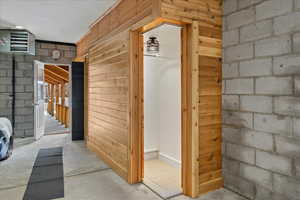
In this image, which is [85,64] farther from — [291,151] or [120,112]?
[291,151]

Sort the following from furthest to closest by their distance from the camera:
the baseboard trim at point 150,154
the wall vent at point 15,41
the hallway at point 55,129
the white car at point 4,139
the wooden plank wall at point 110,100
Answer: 1. the hallway at point 55,129
2. the wall vent at point 15,41
3. the baseboard trim at point 150,154
4. the white car at point 4,139
5. the wooden plank wall at point 110,100

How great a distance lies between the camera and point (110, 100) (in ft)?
11.1

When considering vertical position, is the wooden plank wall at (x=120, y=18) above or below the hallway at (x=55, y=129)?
above

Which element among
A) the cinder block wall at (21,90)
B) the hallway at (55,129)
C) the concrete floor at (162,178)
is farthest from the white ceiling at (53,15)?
the hallway at (55,129)

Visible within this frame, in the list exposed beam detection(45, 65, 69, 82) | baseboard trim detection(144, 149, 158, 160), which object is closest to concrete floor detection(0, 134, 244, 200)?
baseboard trim detection(144, 149, 158, 160)

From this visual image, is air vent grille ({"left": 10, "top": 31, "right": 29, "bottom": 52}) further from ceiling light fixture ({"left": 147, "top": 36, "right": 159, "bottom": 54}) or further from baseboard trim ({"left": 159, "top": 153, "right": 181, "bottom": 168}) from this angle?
baseboard trim ({"left": 159, "top": 153, "right": 181, "bottom": 168})

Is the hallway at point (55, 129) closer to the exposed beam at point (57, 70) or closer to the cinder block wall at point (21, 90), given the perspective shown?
the cinder block wall at point (21, 90)

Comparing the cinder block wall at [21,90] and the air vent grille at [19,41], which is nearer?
the air vent grille at [19,41]

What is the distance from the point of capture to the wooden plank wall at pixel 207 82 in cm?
235

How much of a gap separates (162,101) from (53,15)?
2.53 meters

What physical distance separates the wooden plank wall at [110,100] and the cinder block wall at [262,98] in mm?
1360

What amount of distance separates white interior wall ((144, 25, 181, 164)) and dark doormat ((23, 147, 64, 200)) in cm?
162

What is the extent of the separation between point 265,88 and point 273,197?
3.70 feet

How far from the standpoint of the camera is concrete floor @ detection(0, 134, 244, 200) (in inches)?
94.3
